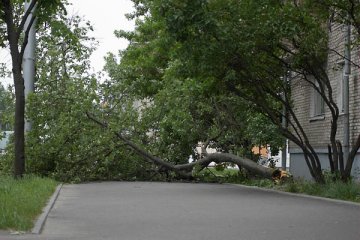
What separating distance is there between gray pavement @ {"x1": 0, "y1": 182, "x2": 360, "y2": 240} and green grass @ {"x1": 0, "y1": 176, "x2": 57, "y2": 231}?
11.1 inches

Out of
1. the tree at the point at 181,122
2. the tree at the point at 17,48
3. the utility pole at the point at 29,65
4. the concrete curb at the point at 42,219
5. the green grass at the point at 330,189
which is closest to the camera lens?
the concrete curb at the point at 42,219

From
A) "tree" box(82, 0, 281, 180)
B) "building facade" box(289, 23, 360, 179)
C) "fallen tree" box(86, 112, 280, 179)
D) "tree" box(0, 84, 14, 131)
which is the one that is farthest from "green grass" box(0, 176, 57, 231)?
"building facade" box(289, 23, 360, 179)

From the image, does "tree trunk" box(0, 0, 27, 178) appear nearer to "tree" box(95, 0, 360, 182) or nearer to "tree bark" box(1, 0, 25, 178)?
"tree bark" box(1, 0, 25, 178)

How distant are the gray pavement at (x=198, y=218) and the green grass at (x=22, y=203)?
282 millimetres

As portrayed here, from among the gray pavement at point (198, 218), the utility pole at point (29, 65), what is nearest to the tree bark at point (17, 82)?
the gray pavement at point (198, 218)

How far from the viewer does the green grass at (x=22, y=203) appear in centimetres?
780

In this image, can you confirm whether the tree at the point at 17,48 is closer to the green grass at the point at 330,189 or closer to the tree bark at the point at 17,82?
the tree bark at the point at 17,82

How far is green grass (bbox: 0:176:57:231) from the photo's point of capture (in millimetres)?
7805

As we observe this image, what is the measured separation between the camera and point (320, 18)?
45.6ft

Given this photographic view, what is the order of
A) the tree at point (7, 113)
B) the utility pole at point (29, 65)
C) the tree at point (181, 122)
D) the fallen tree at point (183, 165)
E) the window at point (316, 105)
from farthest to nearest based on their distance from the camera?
the tree at point (7, 113)
the tree at point (181, 122)
the window at point (316, 105)
the fallen tree at point (183, 165)
the utility pole at point (29, 65)

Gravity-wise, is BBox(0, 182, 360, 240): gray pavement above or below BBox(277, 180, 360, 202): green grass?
below

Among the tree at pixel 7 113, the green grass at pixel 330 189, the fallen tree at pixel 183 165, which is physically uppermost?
the tree at pixel 7 113

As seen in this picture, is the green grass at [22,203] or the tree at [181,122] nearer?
the green grass at [22,203]

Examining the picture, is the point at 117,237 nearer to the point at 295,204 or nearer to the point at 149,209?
the point at 149,209
